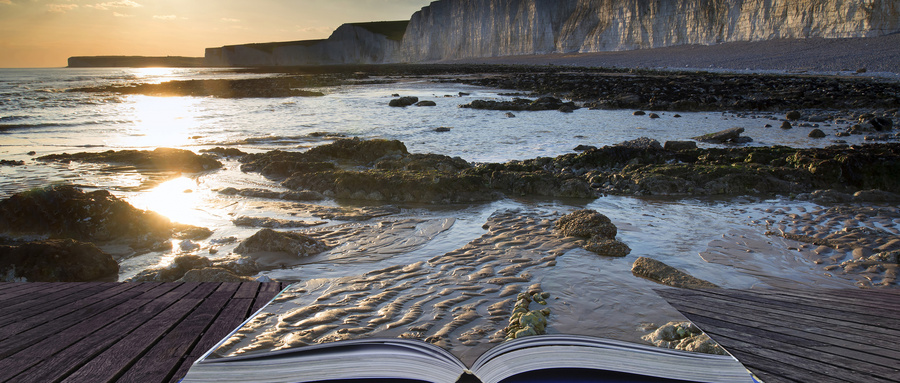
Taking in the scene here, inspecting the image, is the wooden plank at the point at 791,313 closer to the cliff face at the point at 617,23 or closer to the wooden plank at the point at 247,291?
the wooden plank at the point at 247,291

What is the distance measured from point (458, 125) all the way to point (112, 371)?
14.5 m

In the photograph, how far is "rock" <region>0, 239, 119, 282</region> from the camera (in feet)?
13.8

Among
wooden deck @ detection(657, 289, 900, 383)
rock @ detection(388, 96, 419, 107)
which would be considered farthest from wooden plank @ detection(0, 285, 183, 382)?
rock @ detection(388, 96, 419, 107)

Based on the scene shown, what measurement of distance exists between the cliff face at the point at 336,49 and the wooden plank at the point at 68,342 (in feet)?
406

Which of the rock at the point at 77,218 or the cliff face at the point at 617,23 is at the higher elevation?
the cliff face at the point at 617,23

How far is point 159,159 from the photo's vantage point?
382 inches

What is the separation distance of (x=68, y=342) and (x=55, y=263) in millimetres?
2862

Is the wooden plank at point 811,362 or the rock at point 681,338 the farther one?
the rock at point 681,338

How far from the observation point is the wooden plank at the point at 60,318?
2.13 m

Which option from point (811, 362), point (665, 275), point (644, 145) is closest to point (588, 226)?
point (665, 275)

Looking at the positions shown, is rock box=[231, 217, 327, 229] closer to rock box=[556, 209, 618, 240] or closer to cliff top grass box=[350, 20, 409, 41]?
rock box=[556, 209, 618, 240]

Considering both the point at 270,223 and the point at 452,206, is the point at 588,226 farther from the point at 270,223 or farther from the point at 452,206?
the point at 270,223

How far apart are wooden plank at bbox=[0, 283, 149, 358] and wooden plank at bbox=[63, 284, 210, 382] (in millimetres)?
386

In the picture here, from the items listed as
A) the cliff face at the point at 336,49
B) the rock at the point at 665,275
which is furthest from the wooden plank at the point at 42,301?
the cliff face at the point at 336,49
